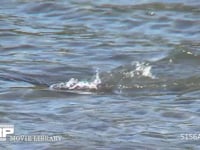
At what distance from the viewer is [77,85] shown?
8758 mm

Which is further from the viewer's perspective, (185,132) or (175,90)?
(175,90)

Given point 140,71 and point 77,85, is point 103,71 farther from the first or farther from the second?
point 77,85

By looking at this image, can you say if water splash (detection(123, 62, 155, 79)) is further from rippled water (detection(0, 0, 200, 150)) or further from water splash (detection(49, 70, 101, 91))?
water splash (detection(49, 70, 101, 91))

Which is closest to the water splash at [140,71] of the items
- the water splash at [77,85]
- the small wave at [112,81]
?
the small wave at [112,81]

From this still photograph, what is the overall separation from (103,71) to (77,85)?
2.03ft

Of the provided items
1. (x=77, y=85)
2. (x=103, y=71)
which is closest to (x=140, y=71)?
(x=103, y=71)

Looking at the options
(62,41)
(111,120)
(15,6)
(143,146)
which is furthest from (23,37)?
(143,146)

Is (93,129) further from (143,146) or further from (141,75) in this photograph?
(141,75)

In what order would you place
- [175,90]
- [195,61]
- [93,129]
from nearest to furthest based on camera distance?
[93,129] → [175,90] → [195,61]

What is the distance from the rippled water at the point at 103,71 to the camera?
7.18 meters

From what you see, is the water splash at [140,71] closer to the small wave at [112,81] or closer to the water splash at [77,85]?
the small wave at [112,81]

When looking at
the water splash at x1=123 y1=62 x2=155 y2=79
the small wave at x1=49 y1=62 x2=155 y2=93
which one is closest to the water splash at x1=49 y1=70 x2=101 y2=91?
the small wave at x1=49 y1=62 x2=155 y2=93

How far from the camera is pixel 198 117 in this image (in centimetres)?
750

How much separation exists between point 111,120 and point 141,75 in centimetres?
165
